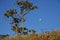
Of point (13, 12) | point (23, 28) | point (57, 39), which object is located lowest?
point (57, 39)

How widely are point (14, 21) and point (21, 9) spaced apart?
1.61 m

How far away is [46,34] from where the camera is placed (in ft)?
28.9

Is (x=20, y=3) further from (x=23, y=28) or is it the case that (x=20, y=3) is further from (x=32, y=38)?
(x=32, y=38)

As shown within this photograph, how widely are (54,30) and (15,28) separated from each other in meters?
13.1

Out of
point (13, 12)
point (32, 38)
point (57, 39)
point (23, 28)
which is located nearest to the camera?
point (57, 39)

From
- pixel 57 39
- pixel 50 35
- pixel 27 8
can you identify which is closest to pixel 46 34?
pixel 50 35

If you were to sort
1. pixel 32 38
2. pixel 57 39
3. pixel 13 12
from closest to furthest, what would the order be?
pixel 57 39, pixel 32 38, pixel 13 12

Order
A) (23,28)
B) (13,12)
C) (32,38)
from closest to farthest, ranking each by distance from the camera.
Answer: (32,38), (23,28), (13,12)

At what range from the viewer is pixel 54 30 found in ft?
29.9

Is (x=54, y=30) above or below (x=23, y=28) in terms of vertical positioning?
below

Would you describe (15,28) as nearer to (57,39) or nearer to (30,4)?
(30,4)

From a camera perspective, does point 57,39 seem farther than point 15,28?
No

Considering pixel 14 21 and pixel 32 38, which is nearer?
pixel 32 38

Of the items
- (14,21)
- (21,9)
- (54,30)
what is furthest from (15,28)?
(54,30)
